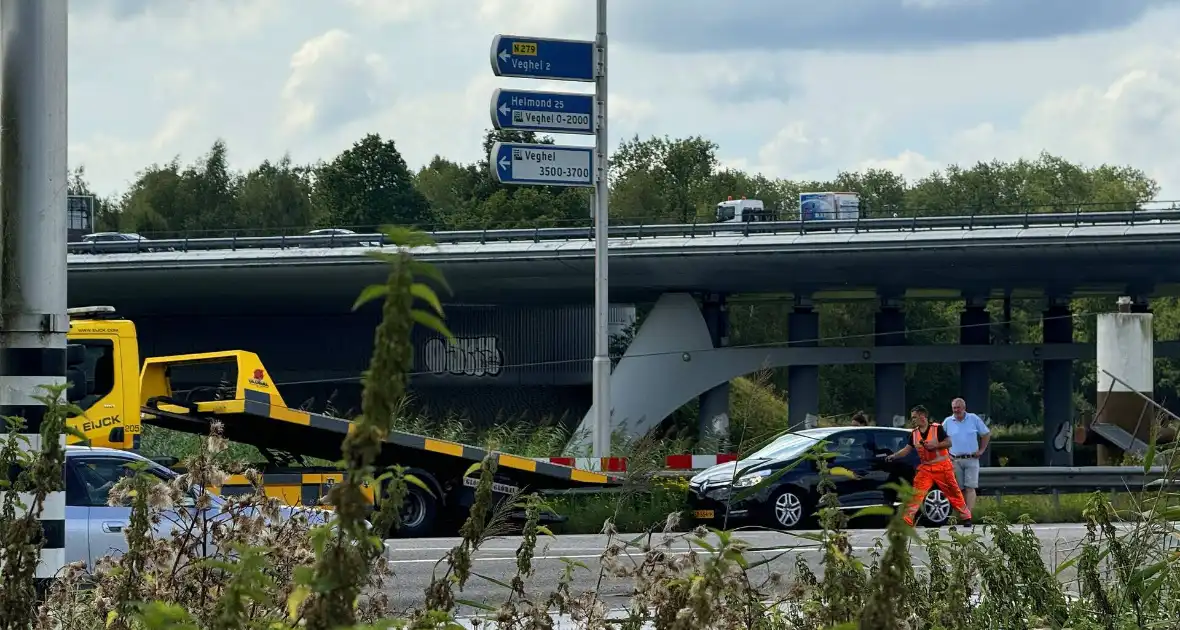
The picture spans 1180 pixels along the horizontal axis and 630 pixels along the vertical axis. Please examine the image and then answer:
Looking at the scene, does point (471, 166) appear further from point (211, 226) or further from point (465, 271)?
point (465, 271)

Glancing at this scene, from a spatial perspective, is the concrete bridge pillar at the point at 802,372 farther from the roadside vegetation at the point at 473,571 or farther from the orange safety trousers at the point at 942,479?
the roadside vegetation at the point at 473,571

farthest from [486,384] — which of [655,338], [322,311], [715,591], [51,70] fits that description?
[715,591]

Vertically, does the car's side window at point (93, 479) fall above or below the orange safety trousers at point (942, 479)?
above

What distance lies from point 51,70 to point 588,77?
15275 millimetres

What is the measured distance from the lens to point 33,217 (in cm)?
685

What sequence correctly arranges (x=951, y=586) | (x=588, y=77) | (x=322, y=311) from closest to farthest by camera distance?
(x=951, y=586)
(x=588, y=77)
(x=322, y=311)

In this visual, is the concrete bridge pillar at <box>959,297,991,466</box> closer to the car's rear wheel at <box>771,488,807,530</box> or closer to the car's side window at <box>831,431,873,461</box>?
the car's side window at <box>831,431,873,461</box>

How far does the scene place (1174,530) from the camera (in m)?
5.41

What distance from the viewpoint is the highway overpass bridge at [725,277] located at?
3241cm

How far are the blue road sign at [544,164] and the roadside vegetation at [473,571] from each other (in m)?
16.3

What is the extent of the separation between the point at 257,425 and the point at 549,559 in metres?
5.17

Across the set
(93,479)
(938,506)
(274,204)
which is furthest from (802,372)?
(274,204)

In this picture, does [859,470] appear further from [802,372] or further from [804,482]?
[802,372]

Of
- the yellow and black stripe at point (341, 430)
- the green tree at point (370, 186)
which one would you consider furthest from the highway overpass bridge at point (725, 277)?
the green tree at point (370, 186)
